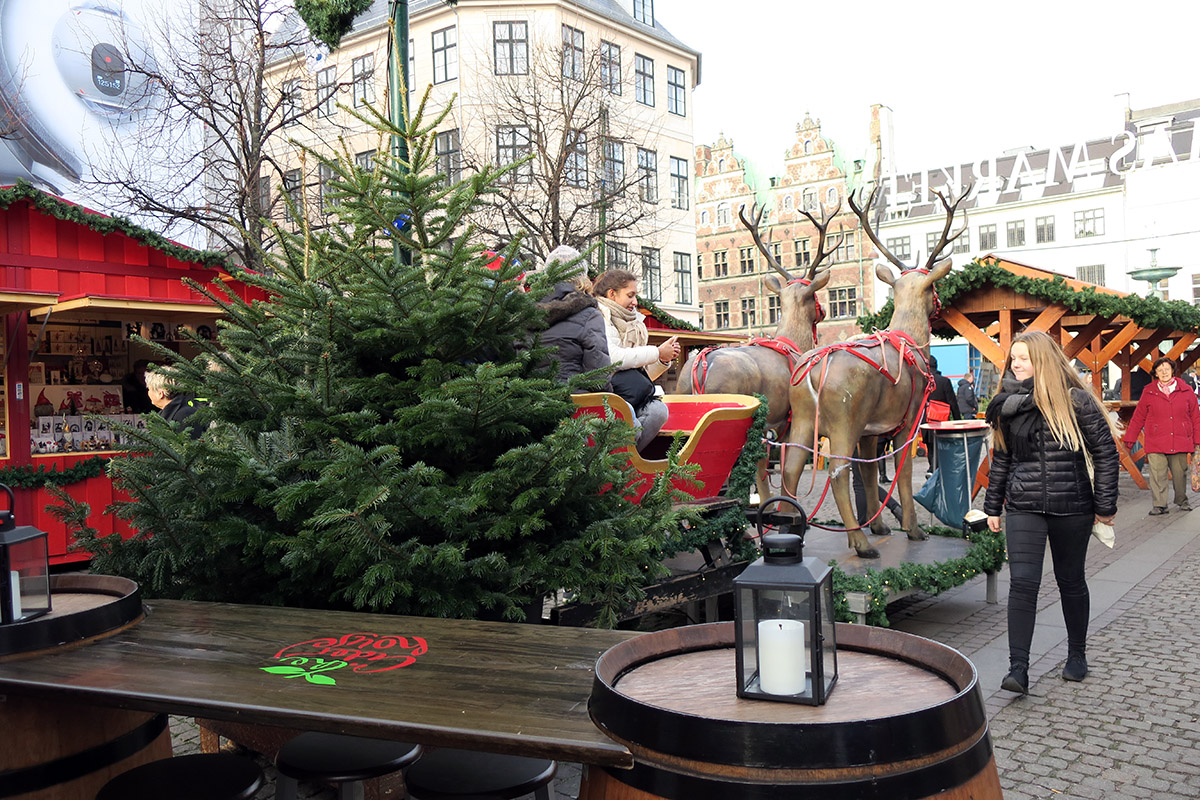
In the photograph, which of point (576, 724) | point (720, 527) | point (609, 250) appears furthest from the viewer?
point (609, 250)

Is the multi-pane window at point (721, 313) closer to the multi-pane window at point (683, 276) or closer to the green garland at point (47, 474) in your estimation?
the multi-pane window at point (683, 276)

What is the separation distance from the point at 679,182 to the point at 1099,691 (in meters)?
31.0

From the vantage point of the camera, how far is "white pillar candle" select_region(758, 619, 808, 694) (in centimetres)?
179

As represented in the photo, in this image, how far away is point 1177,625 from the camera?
21.5 ft

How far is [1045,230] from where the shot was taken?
54094mm

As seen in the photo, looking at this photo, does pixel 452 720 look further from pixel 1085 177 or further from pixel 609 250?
pixel 1085 177

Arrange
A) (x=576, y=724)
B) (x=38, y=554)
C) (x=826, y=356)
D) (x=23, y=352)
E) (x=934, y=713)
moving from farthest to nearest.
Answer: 1. (x=23, y=352)
2. (x=826, y=356)
3. (x=38, y=554)
4. (x=576, y=724)
5. (x=934, y=713)

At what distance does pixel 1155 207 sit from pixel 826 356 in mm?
52272

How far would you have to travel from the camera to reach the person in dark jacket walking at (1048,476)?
507 cm

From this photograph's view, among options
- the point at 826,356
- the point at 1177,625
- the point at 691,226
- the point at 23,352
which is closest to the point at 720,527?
the point at 826,356

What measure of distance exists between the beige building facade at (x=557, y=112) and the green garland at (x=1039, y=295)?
8.67 meters

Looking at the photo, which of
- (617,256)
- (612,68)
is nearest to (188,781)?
(617,256)

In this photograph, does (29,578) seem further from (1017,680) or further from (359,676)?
(1017,680)

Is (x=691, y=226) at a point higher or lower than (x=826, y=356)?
higher
